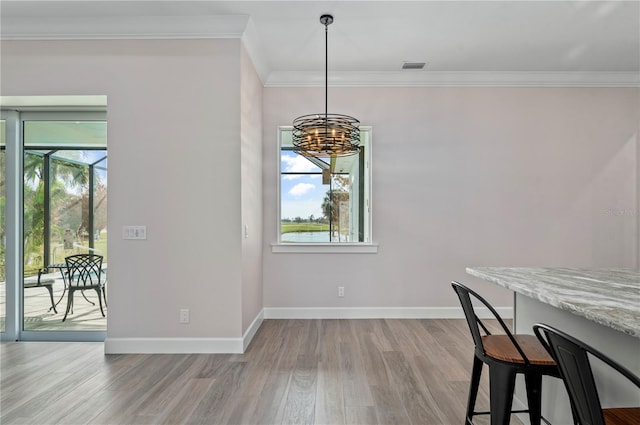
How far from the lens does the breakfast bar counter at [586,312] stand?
1246 mm

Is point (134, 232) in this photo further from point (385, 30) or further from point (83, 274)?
point (385, 30)

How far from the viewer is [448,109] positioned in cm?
450

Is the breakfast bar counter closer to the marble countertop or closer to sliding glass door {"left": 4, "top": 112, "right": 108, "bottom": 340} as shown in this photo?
the marble countertop

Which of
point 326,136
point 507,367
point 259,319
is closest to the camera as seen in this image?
point 507,367

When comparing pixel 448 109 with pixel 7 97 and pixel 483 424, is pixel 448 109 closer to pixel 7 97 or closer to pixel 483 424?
pixel 483 424

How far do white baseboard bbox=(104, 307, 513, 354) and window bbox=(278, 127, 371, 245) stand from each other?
833 millimetres

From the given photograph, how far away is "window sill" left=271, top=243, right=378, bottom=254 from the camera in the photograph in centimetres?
448

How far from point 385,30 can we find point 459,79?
1.45 meters

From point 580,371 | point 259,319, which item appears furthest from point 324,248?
point 580,371

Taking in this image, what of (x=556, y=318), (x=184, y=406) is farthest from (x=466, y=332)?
(x=184, y=406)

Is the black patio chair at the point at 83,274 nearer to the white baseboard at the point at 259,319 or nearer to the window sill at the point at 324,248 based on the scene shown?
the white baseboard at the point at 259,319

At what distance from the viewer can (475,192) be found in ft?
14.7

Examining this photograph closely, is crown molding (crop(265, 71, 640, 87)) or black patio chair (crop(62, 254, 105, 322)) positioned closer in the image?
black patio chair (crop(62, 254, 105, 322))

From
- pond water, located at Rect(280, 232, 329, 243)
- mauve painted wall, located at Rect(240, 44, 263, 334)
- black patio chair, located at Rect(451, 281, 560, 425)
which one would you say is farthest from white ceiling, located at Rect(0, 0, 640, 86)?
black patio chair, located at Rect(451, 281, 560, 425)
